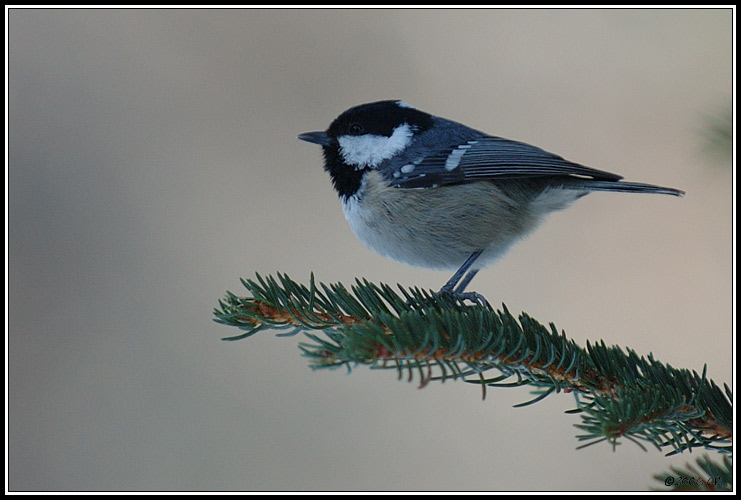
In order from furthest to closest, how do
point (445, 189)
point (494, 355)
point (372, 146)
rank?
1. point (372, 146)
2. point (445, 189)
3. point (494, 355)

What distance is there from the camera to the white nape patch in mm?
1880

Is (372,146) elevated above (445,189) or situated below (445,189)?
above

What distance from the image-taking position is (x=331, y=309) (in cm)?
130

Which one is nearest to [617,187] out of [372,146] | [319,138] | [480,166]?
[480,166]

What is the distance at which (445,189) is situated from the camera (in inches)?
70.7

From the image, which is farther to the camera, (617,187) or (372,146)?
(372,146)

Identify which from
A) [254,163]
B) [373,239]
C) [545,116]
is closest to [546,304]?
[545,116]

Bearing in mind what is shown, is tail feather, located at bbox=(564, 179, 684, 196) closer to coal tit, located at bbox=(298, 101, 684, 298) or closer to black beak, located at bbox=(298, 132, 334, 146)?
coal tit, located at bbox=(298, 101, 684, 298)

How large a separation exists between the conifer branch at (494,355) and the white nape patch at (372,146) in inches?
23.8

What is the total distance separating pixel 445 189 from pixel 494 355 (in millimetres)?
759

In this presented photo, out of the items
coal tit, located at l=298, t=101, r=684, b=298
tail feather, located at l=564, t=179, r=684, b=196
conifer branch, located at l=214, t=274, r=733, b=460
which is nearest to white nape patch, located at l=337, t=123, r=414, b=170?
coal tit, located at l=298, t=101, r=684, b=298

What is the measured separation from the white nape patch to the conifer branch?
1.98ft

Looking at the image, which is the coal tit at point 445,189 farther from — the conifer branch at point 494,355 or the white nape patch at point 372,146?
the conifer branch at point 494,355

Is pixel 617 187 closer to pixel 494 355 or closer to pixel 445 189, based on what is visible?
pixel 445 189
